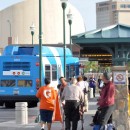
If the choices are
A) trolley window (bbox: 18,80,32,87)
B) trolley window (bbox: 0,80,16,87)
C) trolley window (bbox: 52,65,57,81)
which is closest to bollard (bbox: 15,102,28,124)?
trolley window (bbox: 18,80,32,87)

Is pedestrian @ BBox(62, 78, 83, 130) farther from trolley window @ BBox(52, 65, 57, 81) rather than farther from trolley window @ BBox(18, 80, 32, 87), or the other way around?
trolley window @ BBox(52, 65, 57, 81)

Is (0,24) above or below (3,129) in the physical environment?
above

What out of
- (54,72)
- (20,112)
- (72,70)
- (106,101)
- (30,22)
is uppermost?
(30,22)

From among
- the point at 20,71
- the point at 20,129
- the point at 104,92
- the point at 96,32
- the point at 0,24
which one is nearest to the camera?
the point at 104,92

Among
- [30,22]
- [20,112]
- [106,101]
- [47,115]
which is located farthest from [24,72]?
[30,22]

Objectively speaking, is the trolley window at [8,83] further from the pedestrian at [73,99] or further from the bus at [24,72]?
Answer: the pedestrian at [73,99]

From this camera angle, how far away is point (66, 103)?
1678cm

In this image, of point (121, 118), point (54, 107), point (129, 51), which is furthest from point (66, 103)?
point (129, 51)

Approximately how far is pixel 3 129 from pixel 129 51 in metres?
6.79

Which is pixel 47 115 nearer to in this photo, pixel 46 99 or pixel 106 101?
pixel 46 99

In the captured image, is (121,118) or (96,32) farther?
(96,32)

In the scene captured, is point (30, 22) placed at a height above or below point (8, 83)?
above

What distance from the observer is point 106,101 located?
1462cm

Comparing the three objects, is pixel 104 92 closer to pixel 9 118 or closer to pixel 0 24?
pixel 9 118
